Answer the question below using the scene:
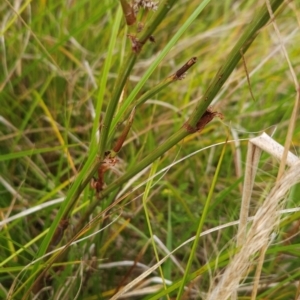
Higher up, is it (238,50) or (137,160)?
(238,50)

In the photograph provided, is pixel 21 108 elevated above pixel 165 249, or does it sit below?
above

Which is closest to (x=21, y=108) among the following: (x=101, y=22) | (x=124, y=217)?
(x=124, y=217)

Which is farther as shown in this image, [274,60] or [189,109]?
[274,60]

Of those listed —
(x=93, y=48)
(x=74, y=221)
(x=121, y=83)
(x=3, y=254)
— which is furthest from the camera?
(x=93, y=48)

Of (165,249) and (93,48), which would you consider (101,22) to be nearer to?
(93,48)

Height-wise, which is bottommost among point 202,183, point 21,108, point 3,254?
point 202,183

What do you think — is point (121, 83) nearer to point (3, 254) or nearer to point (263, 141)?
point (263, 141)

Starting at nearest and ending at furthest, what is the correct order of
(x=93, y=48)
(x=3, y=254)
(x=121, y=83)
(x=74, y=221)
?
(x=121, y=83)
(x=3, y=254)
(x=74, y=221)
(x=93, y=48)

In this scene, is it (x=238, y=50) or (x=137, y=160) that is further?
(x=137, y=160)
